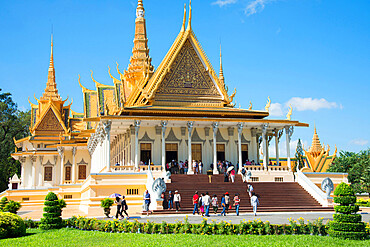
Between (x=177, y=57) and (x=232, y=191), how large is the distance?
1278 cm

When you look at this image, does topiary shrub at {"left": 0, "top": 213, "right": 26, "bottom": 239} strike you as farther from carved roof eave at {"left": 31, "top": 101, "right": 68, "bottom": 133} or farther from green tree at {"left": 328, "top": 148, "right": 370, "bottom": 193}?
carved roof eave at {"left": 31, "top": 101, "right": 68, "bottom": 133}

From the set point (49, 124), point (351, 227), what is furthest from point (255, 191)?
point (49, 124)

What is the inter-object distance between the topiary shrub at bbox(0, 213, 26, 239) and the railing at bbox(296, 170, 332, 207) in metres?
16.1

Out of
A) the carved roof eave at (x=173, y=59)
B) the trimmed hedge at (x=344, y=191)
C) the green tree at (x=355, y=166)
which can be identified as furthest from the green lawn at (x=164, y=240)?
the green tree at (x=355, y=166)

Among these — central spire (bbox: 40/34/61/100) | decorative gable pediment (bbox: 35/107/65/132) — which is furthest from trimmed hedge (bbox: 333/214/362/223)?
central spire (bbox: 40/34/61/100)

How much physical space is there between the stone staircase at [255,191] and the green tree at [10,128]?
3735 cm

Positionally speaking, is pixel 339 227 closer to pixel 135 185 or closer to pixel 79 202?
pixel 135 185

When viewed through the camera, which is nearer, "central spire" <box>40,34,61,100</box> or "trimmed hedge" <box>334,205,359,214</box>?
"trimmed hedge" <box>334,205,359,214</box>

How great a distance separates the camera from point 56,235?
50.6 feet

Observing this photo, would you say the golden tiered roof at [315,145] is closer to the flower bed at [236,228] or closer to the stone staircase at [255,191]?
the stone staircase at [255,191]

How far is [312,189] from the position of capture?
27281 millimetres

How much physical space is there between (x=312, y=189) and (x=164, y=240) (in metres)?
16.0

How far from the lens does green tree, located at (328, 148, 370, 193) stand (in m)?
35.4

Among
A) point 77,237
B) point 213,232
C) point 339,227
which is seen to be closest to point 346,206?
point 339,227
